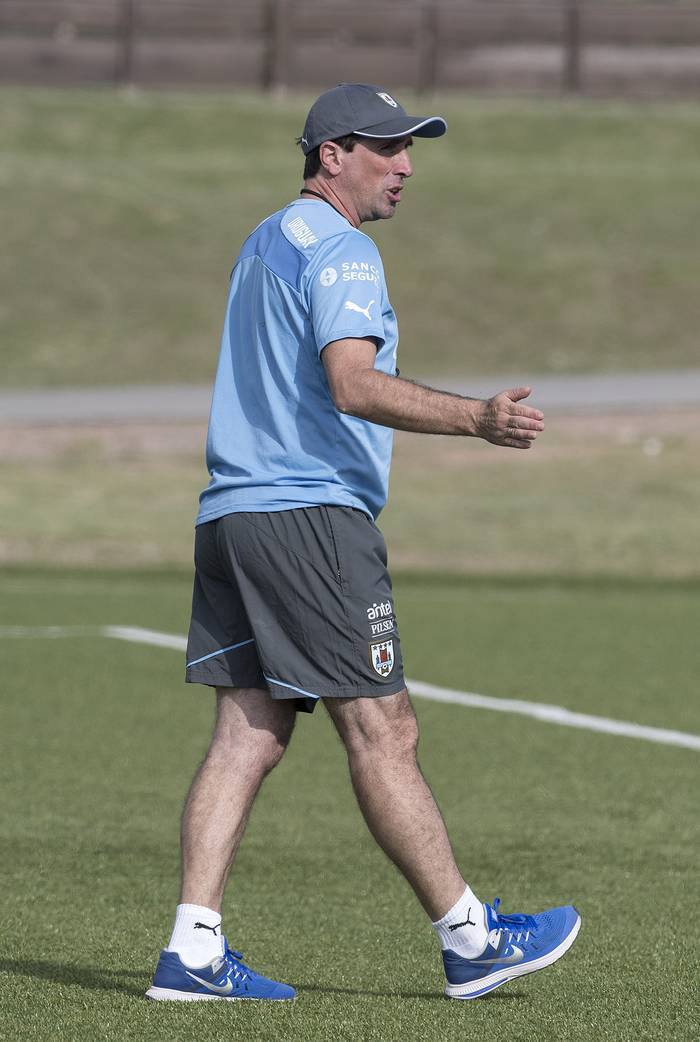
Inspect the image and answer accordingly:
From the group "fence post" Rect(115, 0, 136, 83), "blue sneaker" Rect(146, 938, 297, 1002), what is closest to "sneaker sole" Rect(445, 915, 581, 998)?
"blue sneaker" Rect(146, 938, 297, 1002)

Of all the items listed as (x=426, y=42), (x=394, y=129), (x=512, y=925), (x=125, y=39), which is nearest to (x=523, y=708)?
(x=512, y=925)

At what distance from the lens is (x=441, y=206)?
28734 mm

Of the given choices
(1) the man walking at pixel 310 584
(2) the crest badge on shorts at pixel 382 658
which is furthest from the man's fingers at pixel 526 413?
(2) the crest badge on shorts at pixel 382 658

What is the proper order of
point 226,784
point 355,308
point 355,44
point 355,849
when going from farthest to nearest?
1. point 355,44
2. point 355,849
3. point 226,784
4. point 355,308

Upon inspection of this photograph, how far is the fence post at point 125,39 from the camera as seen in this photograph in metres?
34.6

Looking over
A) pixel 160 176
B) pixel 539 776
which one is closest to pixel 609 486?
pixel 539 776

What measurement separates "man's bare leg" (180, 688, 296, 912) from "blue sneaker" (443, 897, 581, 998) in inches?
22.6

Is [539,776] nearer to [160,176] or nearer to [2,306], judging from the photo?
[2,306]

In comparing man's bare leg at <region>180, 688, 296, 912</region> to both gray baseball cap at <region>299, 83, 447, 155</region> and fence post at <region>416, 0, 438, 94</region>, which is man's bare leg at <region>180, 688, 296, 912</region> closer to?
gray baseball cap at <region>299, 83, 447, 155</region>

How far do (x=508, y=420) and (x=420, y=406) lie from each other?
20cm

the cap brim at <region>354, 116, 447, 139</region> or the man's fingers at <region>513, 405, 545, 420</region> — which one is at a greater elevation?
the cap brim at <region>354, 116, 447, 139</region>

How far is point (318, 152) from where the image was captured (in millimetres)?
4602

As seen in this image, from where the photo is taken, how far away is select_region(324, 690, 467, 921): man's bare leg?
4.45 metres

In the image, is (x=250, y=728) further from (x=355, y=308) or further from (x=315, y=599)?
(x=355, y=308)
